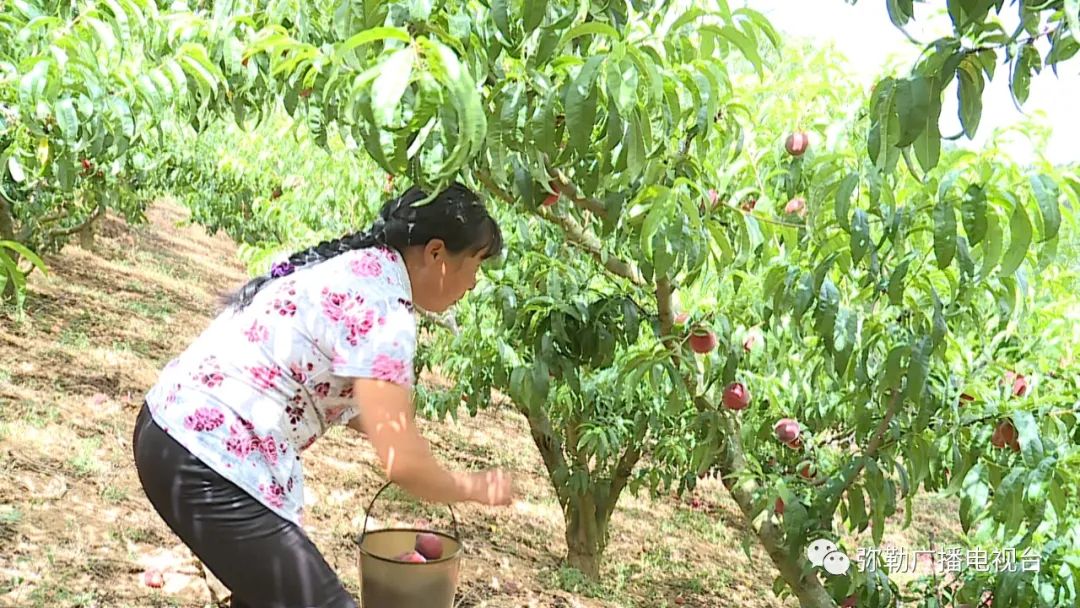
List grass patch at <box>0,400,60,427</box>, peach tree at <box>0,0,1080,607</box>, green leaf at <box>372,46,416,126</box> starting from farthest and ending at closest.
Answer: grass patch at <box>0,400,60,427</box> < peach tree at <box>0,0,1080,607</box> < green leaf at <box>372,46,416,126</box>

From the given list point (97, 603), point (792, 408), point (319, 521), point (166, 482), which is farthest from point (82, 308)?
point (166, 482)

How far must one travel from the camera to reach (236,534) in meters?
1.46

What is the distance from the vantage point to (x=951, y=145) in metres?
1.61

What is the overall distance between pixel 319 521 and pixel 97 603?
1.42m

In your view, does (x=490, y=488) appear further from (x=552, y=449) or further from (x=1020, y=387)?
(x=552, y=449)

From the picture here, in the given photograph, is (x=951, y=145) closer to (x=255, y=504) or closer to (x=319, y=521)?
(x=255, y=504)

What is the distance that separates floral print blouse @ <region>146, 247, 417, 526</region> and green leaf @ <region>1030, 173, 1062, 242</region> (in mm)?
909

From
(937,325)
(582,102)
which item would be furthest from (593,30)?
(937,325)

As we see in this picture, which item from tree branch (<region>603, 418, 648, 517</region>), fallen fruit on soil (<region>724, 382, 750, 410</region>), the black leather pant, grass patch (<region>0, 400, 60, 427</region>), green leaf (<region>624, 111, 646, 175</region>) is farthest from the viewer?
grass patch (<region>0, 400, 60, 427</region>)

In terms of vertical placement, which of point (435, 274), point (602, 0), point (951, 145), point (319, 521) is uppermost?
point (951, 145)

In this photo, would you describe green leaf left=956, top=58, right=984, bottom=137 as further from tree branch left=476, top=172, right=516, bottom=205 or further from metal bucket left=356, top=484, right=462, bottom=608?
metal bucket left=356, top=484, right=462, bottom=608

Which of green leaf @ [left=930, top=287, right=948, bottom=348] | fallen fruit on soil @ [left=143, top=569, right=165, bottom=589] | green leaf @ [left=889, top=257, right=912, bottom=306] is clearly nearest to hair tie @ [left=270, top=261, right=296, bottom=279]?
green leaf @ [left=889, top=257, right=912, bottom=306]

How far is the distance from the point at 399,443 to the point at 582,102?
0.58 m

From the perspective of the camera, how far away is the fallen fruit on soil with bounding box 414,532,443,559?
1.80 meters
